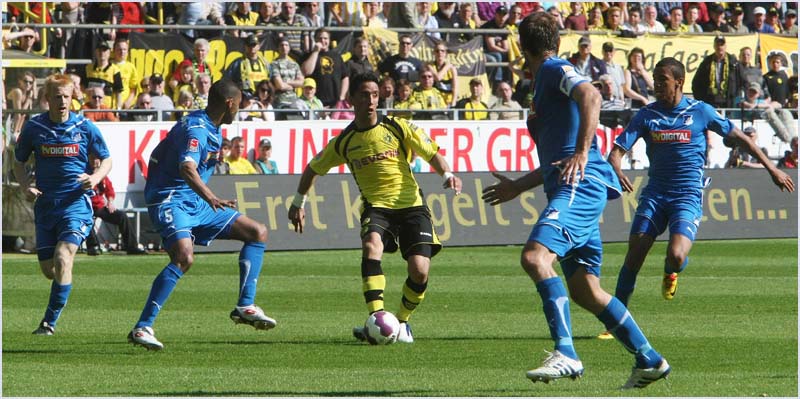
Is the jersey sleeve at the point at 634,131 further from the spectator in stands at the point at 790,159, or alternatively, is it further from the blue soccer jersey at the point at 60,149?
the spectator in stands at the point at 790,159

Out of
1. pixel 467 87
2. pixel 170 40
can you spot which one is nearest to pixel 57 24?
pixel 170 40

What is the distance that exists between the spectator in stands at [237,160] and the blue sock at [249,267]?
10.4 m

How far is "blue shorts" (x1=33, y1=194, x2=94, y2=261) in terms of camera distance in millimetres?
11922

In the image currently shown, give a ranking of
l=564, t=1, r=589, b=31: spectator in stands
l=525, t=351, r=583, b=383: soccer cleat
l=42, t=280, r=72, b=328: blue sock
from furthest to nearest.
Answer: l=564, t=1, r=589, b=31: spectator in stands
l=42, t=280, r=72, b=328: blue sock
l=525, t=351, r=583, b=383: soccer cleat

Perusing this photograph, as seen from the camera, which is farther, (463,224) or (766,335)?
(463,224)

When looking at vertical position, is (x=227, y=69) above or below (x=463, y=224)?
above

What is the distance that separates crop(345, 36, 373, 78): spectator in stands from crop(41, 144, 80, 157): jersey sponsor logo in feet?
41.7

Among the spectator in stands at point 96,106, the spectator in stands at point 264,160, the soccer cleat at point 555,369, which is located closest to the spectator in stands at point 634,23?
the spectator in stands at point 264,160

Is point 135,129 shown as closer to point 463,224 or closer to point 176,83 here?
point 176,83

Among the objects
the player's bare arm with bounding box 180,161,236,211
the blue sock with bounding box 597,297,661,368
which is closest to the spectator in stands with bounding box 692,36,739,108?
the player's bare arm with bounding box 180,161,236,211

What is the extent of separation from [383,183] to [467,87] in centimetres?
1465

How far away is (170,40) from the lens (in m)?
23.9

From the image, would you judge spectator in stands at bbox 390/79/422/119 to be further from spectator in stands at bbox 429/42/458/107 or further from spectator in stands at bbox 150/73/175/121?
spectator in stands at bbox 150/73/175/121

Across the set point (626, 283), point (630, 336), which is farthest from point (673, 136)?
point (630, 336)
